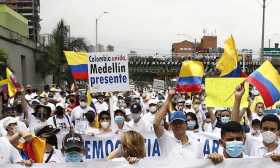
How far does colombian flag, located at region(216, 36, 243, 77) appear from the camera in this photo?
9266 millimetres

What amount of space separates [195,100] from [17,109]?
4354mm

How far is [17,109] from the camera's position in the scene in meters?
10.4

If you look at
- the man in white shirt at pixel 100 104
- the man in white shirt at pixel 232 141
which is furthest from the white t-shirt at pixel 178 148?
the man in white shirt at pixel 100 104

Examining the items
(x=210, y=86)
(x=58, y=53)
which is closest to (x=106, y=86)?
(x=210, y=86)

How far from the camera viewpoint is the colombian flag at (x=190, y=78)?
10758 mm

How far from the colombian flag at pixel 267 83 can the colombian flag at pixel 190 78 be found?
305 centimetres

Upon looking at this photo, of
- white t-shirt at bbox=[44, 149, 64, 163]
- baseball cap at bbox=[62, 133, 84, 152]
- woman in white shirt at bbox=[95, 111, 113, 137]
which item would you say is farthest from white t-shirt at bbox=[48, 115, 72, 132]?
baseball cap at bbox=[62, 133, 84, 152]

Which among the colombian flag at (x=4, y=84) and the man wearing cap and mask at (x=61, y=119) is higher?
the colombian flag at (x=4, y=84)

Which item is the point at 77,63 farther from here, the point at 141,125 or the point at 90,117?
the point at 90,117

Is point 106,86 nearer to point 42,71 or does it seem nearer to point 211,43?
point 42,71

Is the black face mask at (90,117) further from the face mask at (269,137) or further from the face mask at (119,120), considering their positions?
the face mask at (269,137)

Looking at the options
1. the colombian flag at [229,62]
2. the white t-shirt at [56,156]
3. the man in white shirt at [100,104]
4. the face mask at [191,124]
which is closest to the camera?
the white t-shirt at [56,156]

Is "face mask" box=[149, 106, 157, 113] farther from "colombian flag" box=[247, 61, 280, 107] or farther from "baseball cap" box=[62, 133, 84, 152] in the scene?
"baseball cap" box=[62, 133, 84, 152]

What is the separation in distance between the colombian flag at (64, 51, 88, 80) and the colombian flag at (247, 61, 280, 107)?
5787 millimetres
